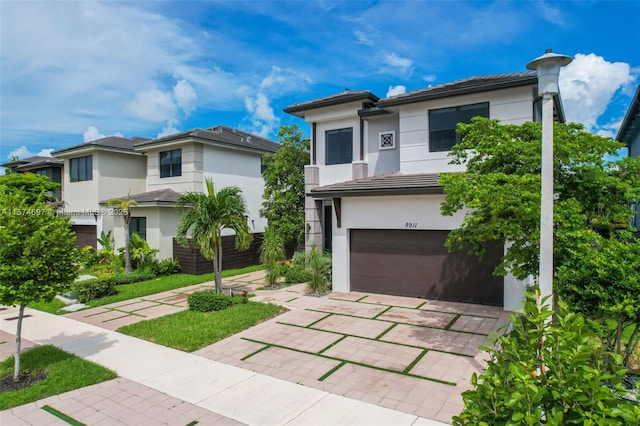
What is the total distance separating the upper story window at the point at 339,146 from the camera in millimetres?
16062

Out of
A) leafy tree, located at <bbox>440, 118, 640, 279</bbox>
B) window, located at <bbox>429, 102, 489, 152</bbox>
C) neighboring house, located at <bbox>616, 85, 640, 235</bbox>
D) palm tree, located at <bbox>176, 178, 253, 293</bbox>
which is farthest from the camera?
window, located at <bbox>429, 102, 489, 152</bbox>

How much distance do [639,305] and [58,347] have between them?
10.5 meters

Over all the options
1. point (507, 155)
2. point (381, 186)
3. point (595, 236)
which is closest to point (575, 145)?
point (507, 155)

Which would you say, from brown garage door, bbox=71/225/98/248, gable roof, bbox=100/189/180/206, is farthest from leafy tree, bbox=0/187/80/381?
brown garage door, bbox=71/225/98/248

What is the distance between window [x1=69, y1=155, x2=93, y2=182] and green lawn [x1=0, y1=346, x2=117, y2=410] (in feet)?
50.3

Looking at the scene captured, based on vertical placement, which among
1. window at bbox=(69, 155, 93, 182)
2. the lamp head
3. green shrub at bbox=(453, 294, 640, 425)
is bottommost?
green shrub at bbox=(453, 294, 640, 425)

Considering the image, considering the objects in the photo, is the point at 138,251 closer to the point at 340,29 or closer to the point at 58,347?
the point at 58,347

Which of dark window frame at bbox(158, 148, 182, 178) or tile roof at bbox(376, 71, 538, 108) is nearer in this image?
tile roof at bbox(376, 71, 538, 108)

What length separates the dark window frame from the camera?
1997 centimetres

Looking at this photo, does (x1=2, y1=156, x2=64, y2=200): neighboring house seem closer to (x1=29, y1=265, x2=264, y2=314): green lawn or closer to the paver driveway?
(x1=29, y1=265, x2=264, y2=314): green lawn

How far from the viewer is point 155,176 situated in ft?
69.1

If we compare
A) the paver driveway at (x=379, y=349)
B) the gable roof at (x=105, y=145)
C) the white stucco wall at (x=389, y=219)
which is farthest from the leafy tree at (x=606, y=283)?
the gable roof at (x=105, y=145)

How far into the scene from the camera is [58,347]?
8.54 meters

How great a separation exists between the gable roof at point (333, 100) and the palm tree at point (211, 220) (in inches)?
226
